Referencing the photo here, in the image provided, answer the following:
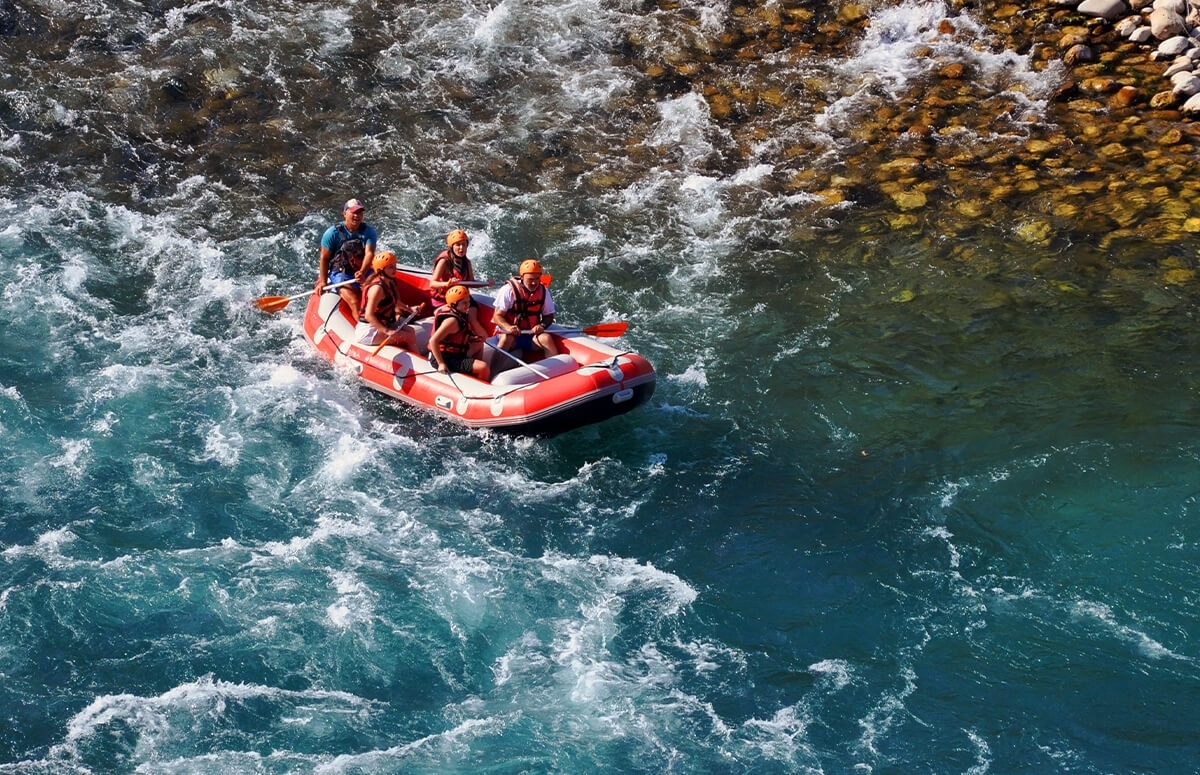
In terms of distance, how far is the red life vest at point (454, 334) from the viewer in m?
11.5

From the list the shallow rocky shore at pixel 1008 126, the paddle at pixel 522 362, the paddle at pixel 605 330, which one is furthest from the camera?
the shallow rocky shore at pixel 1008 126

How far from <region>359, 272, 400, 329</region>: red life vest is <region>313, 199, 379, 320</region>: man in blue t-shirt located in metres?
0.29

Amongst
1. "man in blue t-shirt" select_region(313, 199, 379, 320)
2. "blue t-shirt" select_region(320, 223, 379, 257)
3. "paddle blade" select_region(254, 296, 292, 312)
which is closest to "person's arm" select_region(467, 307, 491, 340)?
"man in blue t-shirt" select_region(313, 199, 379, 320)

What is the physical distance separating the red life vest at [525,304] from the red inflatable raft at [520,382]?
267 millimetres

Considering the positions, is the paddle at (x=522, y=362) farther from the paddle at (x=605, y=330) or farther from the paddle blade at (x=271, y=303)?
the paddle blade at (x=271, y=303)

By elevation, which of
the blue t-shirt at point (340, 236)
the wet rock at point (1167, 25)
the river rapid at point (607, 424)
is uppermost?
the wet rock at point (1167, 25)

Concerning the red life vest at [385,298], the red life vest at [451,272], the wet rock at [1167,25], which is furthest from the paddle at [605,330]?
the wet rock at [1167,25]

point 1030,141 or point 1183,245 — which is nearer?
point 1183,245

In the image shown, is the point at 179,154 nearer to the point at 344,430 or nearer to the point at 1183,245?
the point at 344,430

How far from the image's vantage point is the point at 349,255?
1273 centimetres

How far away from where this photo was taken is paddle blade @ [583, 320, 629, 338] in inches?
476

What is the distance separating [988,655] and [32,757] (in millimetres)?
6645

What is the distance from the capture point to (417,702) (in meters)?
9.10

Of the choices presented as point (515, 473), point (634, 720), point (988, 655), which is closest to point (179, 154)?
point (515, 473)
